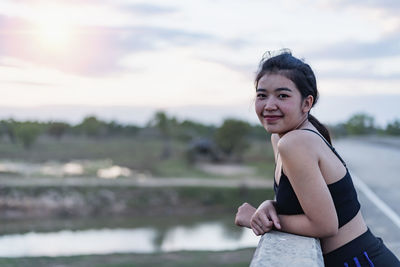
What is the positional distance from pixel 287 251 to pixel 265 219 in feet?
1.10

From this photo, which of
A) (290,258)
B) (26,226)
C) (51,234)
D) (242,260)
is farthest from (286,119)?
(26,226)

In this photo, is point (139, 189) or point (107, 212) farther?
point (139, 189)

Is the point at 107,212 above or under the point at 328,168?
under

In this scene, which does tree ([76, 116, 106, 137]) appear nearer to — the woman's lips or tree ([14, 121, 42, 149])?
tree ([14, 121, 42, 149])

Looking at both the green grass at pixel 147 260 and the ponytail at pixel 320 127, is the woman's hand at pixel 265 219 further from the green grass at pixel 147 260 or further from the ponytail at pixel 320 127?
the green grass at pixel 147 260

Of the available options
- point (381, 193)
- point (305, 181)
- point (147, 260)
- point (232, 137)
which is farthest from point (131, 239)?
point (232, 137)

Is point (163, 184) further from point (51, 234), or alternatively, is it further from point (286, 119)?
A: point (286, 119)

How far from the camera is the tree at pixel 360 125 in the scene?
5862 centimetres

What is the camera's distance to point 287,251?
2.21 metres

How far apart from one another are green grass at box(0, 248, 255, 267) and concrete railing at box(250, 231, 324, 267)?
7.75 metres

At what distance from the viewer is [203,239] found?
20.3 meters

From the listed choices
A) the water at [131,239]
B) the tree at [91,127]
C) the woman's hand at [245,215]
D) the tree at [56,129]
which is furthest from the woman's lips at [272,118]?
the tree at [56,129]

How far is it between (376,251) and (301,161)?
1.95 feet

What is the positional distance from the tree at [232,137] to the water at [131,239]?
1993 centimetres
